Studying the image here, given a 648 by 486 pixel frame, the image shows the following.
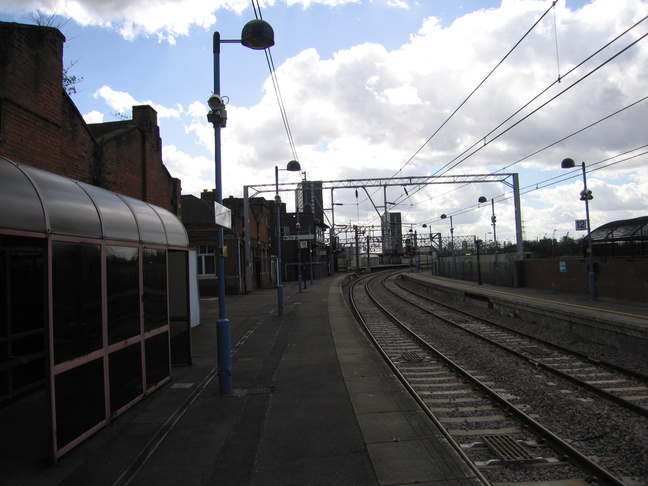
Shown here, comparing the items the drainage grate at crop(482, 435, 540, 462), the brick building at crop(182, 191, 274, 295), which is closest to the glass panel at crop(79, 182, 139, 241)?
the drainage grate at crop(482, 435, 540, 462)

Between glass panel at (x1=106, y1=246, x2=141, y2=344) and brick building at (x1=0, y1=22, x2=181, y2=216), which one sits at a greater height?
brick building at (x1=0, y1=22, x2=181, y2=216)

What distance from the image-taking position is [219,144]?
7422 mm

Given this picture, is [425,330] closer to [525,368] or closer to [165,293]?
[525,368]

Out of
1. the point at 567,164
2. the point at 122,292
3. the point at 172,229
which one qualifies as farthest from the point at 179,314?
the point at 567,164

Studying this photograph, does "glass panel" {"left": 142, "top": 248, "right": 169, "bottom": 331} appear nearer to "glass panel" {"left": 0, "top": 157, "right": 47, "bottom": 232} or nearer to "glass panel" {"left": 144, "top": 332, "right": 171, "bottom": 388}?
"glass panel" {"left": 144, "top": 332, "right": 171, "bottom": 388}

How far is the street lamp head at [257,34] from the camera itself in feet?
23.5

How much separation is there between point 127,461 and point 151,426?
102cm

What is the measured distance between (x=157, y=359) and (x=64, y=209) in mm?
3332

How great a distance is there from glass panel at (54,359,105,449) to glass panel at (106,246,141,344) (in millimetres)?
551

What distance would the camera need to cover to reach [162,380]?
747 cm

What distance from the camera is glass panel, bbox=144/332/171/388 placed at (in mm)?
6918

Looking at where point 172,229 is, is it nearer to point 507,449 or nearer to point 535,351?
point 507,449

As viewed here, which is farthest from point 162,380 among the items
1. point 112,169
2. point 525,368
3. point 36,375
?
point 525,368

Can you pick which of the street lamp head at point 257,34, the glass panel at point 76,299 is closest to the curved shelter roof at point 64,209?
the glass panel at point 76,299
